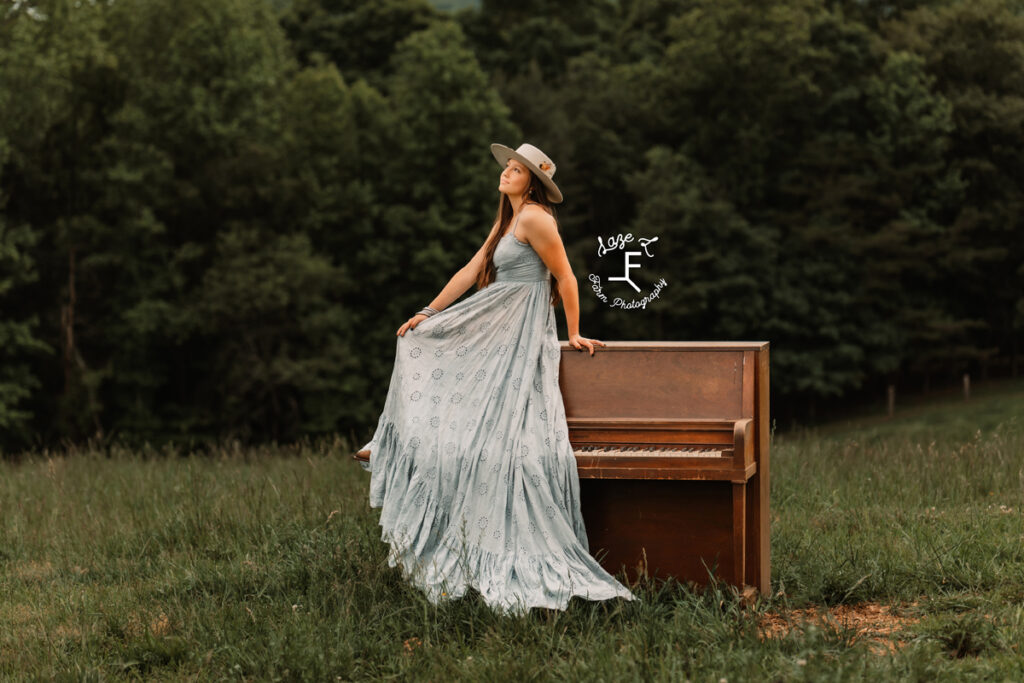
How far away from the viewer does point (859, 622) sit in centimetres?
515

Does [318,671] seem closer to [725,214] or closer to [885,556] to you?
[885,556]

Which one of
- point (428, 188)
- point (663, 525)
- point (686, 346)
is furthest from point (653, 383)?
point (428, 188)

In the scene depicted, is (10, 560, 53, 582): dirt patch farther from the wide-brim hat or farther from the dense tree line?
the dense tree line

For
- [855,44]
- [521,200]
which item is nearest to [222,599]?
[521,200]

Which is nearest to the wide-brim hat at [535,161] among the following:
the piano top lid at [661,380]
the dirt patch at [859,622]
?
the piano top lid at [661,380]

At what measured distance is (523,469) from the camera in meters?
5.45

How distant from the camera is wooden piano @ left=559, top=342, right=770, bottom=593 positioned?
541 cm

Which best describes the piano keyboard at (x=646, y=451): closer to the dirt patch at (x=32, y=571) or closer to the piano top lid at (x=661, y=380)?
the piano top lid at (x=661, y=380)

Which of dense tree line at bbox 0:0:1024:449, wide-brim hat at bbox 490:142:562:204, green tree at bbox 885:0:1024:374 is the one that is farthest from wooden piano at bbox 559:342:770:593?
green tree at bbox 885:0:1024:374

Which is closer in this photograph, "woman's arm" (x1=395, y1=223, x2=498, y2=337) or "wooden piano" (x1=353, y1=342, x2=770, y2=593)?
"wooden piano" (x1=353, y1=342, x2=770, y2=593)

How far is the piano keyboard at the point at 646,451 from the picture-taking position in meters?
5.18

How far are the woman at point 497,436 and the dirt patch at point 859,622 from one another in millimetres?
749

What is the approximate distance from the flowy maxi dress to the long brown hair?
89 millimetres

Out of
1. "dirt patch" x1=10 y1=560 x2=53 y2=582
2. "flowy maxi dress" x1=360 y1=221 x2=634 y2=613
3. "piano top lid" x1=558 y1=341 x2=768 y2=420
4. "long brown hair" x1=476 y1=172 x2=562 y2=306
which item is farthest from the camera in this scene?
"dirt patch" x1=10 y1=560 x2=53 y2=582
